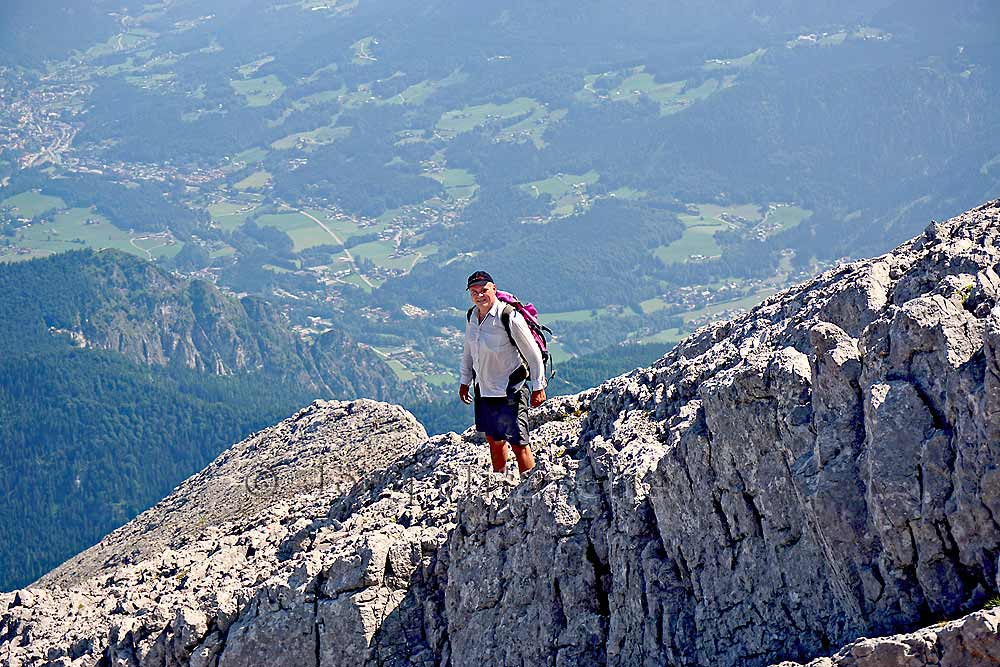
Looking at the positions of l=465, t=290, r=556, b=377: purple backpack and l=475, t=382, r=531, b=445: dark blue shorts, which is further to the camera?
l=475, t=382, r=531, b=445: dark blue shorts

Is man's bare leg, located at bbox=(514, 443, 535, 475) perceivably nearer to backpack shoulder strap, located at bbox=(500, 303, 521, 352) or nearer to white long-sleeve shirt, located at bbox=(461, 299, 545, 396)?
white long-sleeve shirt, located at bbox=(461, 299, 545, 396)

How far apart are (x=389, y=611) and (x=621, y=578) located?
5840 mm

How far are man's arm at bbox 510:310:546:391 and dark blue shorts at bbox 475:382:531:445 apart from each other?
562 mm

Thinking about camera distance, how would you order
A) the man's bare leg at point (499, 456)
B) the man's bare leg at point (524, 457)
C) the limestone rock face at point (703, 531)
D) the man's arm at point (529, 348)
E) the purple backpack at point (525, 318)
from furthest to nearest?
the man's bare leg at point (499, 456), the man's bare leg at point (524, 457), the purple backpack at point (525, 318), the man's arm at point (529, 348), the limestone rock face at point (703, 531)

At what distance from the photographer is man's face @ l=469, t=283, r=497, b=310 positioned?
29.8 m

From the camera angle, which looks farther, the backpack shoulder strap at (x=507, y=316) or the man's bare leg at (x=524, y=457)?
the man's bare leg at (x=524, y=457)

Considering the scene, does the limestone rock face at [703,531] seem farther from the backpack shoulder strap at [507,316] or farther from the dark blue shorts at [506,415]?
the backpack shoulder strap at [507,316]

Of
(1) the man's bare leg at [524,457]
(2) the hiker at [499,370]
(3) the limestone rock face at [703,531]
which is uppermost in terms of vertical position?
(2) the hiker at [499,370]

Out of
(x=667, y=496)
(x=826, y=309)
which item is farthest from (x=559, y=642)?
(x=826, y=309)

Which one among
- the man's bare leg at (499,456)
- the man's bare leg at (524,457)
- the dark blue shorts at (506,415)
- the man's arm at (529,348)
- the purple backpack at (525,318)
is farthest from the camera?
the man's bare leg at (499,456)

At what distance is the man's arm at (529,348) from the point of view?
3020 cm

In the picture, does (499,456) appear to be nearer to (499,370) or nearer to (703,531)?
(499,370)

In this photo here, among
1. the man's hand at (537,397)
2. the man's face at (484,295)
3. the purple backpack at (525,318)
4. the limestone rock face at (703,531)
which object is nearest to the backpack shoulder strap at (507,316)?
the purple backpack at (525,318)

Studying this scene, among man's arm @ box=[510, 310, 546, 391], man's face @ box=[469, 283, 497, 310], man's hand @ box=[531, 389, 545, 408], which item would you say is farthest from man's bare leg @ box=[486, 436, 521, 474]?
man's face @ box=[469, 283, 497, 310]
